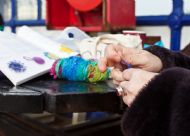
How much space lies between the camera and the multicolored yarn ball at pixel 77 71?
23.6 inches

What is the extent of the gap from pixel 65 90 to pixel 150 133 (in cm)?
17

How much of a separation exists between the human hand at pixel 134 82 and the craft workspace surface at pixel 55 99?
0.06m

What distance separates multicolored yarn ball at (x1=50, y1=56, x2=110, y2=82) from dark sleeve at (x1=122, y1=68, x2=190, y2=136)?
0.65 feet

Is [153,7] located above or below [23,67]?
above

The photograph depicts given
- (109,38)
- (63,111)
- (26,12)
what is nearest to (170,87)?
(63,111)

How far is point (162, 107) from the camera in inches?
15.6

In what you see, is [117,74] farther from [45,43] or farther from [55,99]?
[45,43]

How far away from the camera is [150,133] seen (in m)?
0.39

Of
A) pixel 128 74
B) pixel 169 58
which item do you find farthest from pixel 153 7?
pixel 128 74

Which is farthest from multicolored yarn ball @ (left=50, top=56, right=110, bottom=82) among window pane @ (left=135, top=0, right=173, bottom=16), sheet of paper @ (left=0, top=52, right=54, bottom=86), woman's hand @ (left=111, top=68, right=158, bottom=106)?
window pane @ (left=135, top=0, right=173, bottom=16)

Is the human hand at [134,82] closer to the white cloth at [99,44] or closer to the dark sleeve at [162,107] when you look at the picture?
the dark sleeve at [162,107]

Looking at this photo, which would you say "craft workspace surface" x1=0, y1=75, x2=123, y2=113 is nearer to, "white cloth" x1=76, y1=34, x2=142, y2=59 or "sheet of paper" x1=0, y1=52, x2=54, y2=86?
"sheet of paper" x1=0, y1=52, x2=54, y2=86

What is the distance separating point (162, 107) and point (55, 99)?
0.16 m

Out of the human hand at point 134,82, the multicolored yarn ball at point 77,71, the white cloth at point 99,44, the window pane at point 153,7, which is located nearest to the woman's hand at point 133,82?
the human hand at point 134,82
